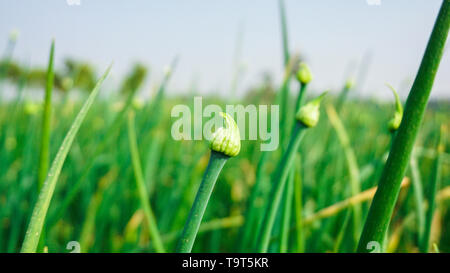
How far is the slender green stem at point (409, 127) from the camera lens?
193mm

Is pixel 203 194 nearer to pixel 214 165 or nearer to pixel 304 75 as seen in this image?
pixel 214 165

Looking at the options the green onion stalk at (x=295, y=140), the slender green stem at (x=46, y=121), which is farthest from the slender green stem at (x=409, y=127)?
the slender green stem at (x=46, y=121)

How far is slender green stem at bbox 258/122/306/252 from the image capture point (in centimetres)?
29

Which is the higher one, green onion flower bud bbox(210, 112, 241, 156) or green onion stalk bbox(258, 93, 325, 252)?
green onion flower bud bbox(210, 112, 241, 156)

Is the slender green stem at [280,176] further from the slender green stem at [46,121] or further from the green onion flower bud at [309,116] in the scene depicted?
the slender green stem at [46,121]

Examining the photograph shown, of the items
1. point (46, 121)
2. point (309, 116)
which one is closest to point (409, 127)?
point (309, 116)

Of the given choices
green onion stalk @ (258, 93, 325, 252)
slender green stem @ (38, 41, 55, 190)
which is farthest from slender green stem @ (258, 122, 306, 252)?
slender green stem @ (38, 41, 55, 190)

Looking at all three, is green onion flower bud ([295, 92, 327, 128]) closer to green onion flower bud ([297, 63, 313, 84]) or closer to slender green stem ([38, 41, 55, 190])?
green onion flower bud ([297, 63, 313, 84])

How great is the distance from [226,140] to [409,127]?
0.36ft

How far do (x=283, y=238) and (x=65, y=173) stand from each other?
0.84 m

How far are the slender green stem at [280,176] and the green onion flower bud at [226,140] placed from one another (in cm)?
9

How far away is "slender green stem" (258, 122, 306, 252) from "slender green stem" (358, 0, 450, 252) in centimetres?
10
